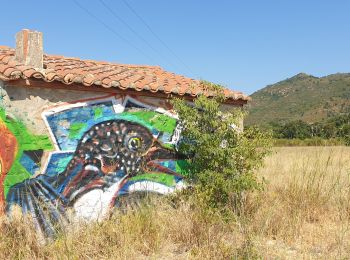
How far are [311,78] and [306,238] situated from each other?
10294 centimetres

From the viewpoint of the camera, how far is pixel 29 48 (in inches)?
301

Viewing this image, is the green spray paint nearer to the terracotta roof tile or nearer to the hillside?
the terracotta roof tile

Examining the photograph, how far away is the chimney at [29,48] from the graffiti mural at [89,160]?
962 mm

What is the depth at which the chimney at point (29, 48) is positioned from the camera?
7586mm

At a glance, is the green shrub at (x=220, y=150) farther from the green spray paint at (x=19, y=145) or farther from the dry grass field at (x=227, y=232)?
the green spray paint at (x=19, y=145)

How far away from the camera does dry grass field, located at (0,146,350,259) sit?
227 inches

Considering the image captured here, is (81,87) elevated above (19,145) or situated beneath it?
elevated above

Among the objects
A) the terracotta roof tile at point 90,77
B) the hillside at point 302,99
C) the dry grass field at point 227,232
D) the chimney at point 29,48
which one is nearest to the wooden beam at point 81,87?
Answer: the terracotta roof tile at point 90,77

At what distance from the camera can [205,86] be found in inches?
348

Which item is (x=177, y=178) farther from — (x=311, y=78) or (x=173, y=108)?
(x=311, y=78)

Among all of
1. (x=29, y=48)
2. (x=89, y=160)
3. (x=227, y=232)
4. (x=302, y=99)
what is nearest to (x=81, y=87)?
(x=29, y=48)

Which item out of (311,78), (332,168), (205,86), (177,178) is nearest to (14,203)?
(177,178)

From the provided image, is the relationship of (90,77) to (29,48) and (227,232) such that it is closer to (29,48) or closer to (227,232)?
(29,48)

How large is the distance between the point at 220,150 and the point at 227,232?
5.87 ft
